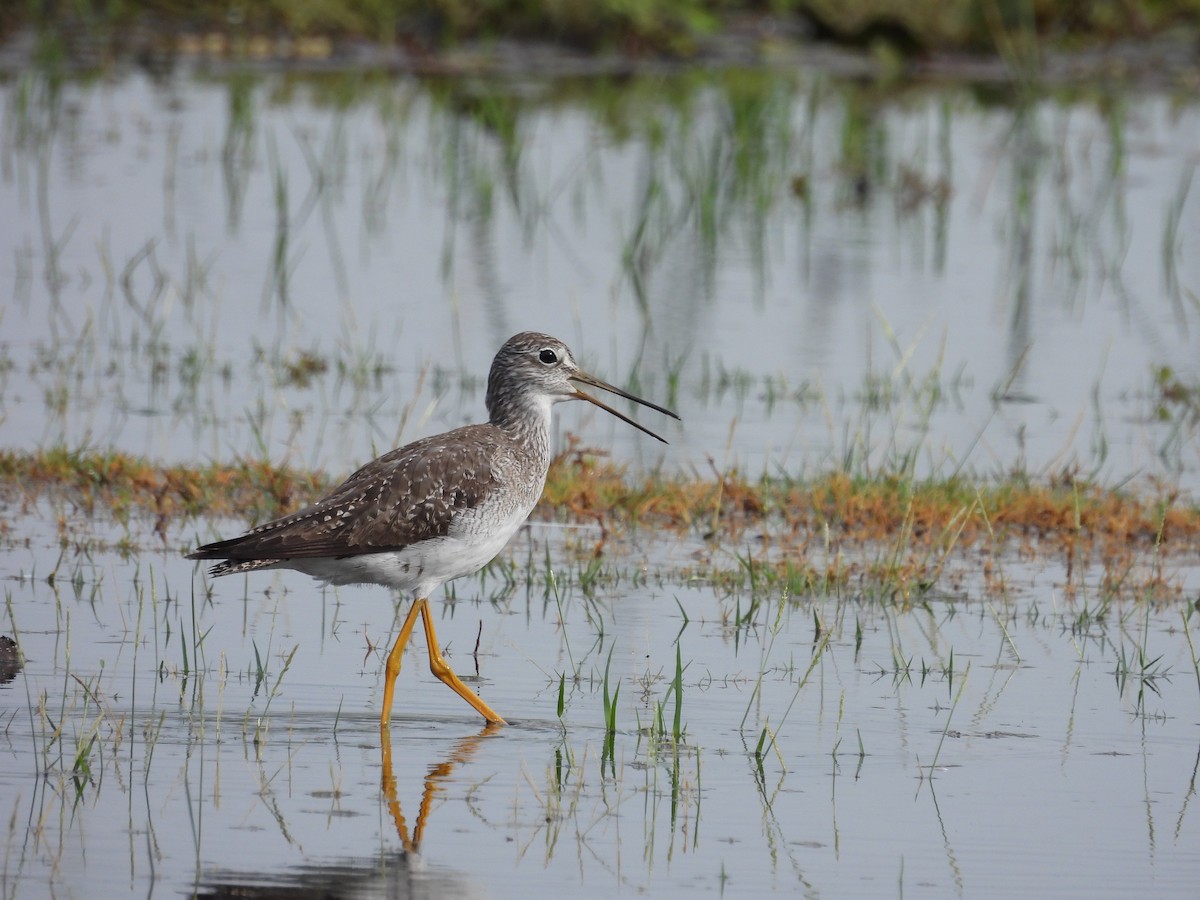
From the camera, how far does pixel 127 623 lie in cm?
750

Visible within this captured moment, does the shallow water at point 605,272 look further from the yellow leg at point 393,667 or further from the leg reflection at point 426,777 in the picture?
the leg reflection at point 426,777

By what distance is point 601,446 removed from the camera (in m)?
10.8

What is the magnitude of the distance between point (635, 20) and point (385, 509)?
18668mm

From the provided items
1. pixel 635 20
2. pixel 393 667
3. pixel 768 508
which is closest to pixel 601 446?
pixel 768 508

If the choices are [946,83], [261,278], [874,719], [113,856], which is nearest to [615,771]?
[874,719]

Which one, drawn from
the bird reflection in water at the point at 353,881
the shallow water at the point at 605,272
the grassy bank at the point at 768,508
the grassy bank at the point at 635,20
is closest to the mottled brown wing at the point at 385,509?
the bird reflection in water at the point at 353,881

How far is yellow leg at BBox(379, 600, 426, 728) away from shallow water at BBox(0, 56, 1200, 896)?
0.39ft

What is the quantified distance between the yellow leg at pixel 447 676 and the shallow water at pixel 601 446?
11cm

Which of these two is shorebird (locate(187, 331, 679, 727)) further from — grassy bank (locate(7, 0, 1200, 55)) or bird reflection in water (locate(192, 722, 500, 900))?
grassy bank (locate(7, 0, 1200, 55))

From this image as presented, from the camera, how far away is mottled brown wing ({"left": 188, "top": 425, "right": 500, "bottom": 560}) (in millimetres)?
6672

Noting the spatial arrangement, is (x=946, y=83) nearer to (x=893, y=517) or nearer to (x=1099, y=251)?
(x=1099, y=251)

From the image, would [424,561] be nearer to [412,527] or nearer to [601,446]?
[412,527]

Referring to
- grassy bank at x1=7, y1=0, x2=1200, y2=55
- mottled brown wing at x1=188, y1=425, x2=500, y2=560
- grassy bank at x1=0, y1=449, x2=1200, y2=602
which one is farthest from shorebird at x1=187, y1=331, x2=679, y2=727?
grassy bank at x1=7, y1=0, x2=1200, y2=55

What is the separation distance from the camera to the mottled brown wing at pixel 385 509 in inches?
263
